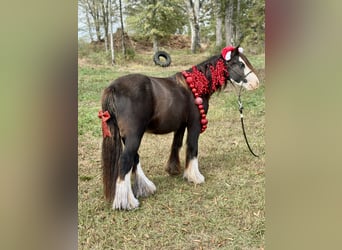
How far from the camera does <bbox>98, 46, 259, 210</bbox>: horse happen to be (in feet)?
3.69

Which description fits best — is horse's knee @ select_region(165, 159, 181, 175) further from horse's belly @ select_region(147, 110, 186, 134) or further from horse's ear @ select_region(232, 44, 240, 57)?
horse's ear @ select_region(232, 44, 240, 57)

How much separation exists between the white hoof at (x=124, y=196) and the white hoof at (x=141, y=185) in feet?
0.09

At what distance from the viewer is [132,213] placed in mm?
1122

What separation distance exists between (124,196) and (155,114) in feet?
0.91

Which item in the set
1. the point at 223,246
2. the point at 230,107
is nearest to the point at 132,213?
the point at 223,246

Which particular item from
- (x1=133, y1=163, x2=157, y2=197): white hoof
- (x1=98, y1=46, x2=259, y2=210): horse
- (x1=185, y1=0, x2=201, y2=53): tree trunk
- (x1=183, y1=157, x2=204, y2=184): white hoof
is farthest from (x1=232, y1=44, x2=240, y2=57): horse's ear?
(x1=133, y1=163, x2=157, y2=197): white hoof

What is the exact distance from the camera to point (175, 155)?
1220mm

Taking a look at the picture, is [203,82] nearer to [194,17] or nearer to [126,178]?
[194,17]

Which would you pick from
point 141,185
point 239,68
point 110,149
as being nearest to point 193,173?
point 141,185

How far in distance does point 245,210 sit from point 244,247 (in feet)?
0.38
